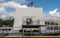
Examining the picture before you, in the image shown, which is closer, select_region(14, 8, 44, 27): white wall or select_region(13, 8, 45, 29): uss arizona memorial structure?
select_region(13, 8, 45, 29): uss arizona memorial structure

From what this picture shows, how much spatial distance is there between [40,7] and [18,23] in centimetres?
304

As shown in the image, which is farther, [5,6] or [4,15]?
[5,6]

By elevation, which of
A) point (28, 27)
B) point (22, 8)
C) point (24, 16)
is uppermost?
point (22, 8)

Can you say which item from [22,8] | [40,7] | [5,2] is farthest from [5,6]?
[40,7]

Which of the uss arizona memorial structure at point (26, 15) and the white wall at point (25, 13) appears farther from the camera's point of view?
the white wall at point (25, 13)

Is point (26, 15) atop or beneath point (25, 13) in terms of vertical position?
beneath

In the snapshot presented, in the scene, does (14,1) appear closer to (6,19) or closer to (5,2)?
(5,2)

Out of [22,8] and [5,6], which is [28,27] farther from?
[5,6]

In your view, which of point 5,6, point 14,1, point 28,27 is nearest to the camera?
point 28,27

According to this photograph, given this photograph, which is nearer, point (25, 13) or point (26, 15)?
point (26, 15)

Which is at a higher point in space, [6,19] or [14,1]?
[14,1]

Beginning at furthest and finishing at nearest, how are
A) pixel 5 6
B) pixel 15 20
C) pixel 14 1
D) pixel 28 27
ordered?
pixel 5 6, pixel 14 1, pixel 15 20, pixel 28 27

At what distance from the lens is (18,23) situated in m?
14.3

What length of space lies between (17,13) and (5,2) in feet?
9.46
